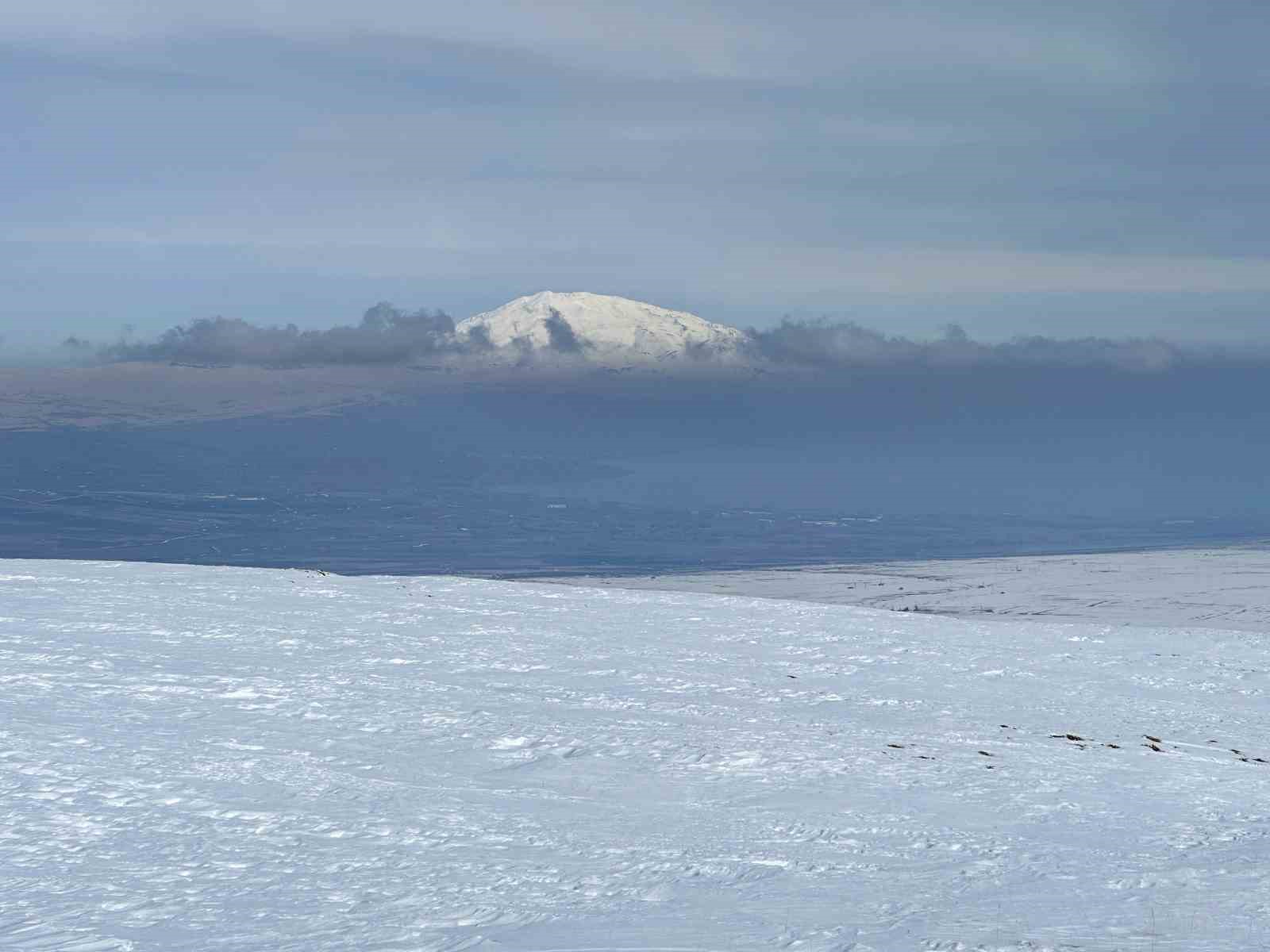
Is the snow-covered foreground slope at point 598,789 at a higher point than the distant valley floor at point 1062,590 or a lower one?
higher

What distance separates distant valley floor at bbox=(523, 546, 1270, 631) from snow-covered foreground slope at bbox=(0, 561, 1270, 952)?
68304 mm

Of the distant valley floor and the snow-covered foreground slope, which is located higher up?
the snow-covered foreground slope

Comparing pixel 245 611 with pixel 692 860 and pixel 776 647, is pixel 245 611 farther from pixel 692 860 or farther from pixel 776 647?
pixel 692 860

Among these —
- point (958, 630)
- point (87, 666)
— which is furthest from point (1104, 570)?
point (87, 666)

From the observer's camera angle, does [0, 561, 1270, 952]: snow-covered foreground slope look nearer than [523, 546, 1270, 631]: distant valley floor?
Yes

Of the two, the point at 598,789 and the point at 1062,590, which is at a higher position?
the point at 598,789

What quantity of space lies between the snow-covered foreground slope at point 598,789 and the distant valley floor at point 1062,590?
68304 millimetres

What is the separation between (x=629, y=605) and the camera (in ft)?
108

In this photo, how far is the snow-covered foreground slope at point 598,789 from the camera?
32.7 feet

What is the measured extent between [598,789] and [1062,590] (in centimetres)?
14252

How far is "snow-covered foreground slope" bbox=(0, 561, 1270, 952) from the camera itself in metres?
9.98

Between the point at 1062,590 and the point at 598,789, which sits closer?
the point at 598,789

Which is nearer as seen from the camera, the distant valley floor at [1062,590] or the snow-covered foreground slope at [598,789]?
the snow-covered foreground slope at [598,789]

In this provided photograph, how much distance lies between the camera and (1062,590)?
148m
